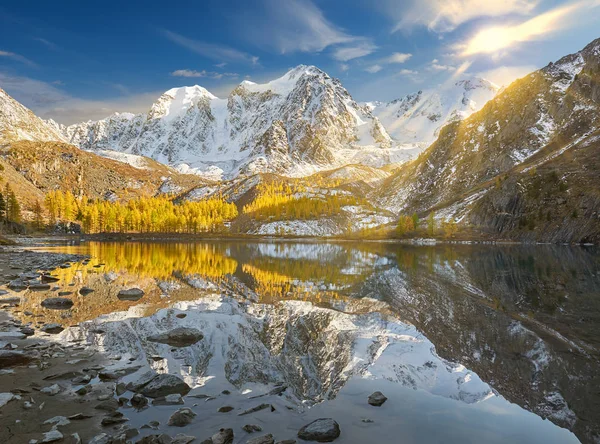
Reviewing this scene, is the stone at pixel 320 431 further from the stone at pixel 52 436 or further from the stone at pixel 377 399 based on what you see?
the stone at pixel 52 436

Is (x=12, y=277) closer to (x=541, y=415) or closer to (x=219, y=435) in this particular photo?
(x=219, y=435)

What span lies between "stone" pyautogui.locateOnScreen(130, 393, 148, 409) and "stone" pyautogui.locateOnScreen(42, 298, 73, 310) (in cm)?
1681

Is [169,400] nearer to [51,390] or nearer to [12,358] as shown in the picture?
[51,390]

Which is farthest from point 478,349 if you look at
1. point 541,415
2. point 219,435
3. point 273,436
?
point 219,435

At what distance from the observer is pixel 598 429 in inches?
441

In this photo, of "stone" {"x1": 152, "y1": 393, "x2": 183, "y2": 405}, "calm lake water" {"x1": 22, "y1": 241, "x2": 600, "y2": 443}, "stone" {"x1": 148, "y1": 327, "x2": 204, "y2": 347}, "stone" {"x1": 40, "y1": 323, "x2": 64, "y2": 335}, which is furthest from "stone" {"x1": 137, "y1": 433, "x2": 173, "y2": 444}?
"stone" {"x1": 40, "y1": 323, "x2": 64, "y2": 335}

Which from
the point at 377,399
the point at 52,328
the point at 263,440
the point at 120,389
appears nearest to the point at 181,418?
the point at 263,440

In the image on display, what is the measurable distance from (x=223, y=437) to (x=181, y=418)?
1696 mm

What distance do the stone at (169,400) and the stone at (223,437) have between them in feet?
9.31

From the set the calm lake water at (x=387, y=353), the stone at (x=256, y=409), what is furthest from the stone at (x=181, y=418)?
the stone at (x=256, y=409)

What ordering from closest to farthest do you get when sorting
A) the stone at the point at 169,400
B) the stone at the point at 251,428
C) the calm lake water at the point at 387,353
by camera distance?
1. the stone at the point at 251,428
2. the calm lake water at the point at 387,353
3. the stone at the point at 169,400

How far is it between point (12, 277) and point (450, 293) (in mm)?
42412

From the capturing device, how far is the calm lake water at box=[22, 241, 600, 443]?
464 inches

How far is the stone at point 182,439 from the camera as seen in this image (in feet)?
31.7
